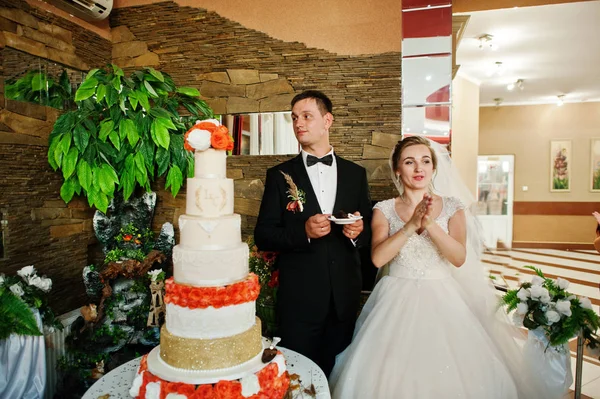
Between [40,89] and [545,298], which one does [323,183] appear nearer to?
[545,298]

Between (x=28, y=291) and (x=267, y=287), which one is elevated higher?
(x=28, y=291)

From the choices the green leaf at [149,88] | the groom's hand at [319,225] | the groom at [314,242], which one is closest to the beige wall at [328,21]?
the green leaf at [149,88]

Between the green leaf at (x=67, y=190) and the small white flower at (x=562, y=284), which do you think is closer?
the small white flower at (x=562, y=284)

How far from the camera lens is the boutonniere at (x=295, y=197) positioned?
7.64 feet

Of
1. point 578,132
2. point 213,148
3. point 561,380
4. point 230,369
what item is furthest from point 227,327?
point 578,132

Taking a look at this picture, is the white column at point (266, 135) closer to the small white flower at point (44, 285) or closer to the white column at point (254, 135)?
the white column at point (254, 135)

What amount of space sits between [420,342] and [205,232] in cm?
123

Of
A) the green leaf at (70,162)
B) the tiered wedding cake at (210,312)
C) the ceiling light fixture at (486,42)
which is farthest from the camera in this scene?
the ceiling light fixture at (486,42)

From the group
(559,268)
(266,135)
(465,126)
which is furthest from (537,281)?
(559,268)

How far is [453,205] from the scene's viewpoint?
2457 mm

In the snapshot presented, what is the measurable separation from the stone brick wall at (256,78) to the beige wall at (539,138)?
8.76m

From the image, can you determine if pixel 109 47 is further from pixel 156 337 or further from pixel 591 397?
pixel 591 397

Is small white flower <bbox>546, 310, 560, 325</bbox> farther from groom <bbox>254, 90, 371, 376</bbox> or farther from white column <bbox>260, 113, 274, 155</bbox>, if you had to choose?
white column <bbox>260, 113, 274, 155</bbox>

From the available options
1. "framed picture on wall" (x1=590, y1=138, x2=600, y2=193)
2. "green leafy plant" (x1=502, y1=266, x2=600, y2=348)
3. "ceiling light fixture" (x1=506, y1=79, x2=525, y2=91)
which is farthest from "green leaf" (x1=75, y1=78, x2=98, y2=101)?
"framed picture on wall" (x1=590, y1=138, x2=600, y2=193)
